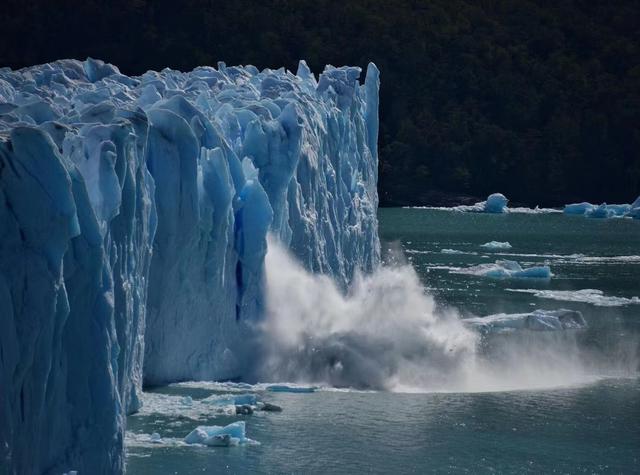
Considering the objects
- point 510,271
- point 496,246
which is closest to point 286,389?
point 510,271

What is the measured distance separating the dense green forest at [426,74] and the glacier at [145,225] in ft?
110

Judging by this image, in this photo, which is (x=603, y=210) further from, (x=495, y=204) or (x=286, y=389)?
(x=286, y=389)

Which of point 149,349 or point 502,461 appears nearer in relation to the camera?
point 502,461

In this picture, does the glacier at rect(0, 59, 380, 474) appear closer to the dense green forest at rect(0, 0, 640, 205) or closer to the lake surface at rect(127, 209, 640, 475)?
the lake surface at rect(127, 209, 640, 475)

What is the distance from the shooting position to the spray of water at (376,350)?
61.1ft

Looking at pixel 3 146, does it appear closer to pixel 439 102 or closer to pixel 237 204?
pixel 237 204

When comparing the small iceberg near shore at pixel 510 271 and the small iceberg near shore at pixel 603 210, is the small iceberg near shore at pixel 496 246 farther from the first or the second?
the small iceberg near shore at pixel 603 210

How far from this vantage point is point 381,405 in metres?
17.1

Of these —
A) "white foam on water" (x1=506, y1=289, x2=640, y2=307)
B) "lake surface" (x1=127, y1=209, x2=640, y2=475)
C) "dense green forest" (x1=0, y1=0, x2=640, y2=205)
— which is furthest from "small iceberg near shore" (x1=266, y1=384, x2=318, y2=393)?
"dense green forest" (x1=0, y1=0, x2=640, y2=205)

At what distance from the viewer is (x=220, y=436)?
1434cm

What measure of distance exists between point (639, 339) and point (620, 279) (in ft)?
33.2

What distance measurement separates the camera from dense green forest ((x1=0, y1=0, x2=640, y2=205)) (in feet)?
208

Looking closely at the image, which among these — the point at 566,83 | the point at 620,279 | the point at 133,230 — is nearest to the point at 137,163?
the point at 133,230

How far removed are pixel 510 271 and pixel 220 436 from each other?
20196mm
